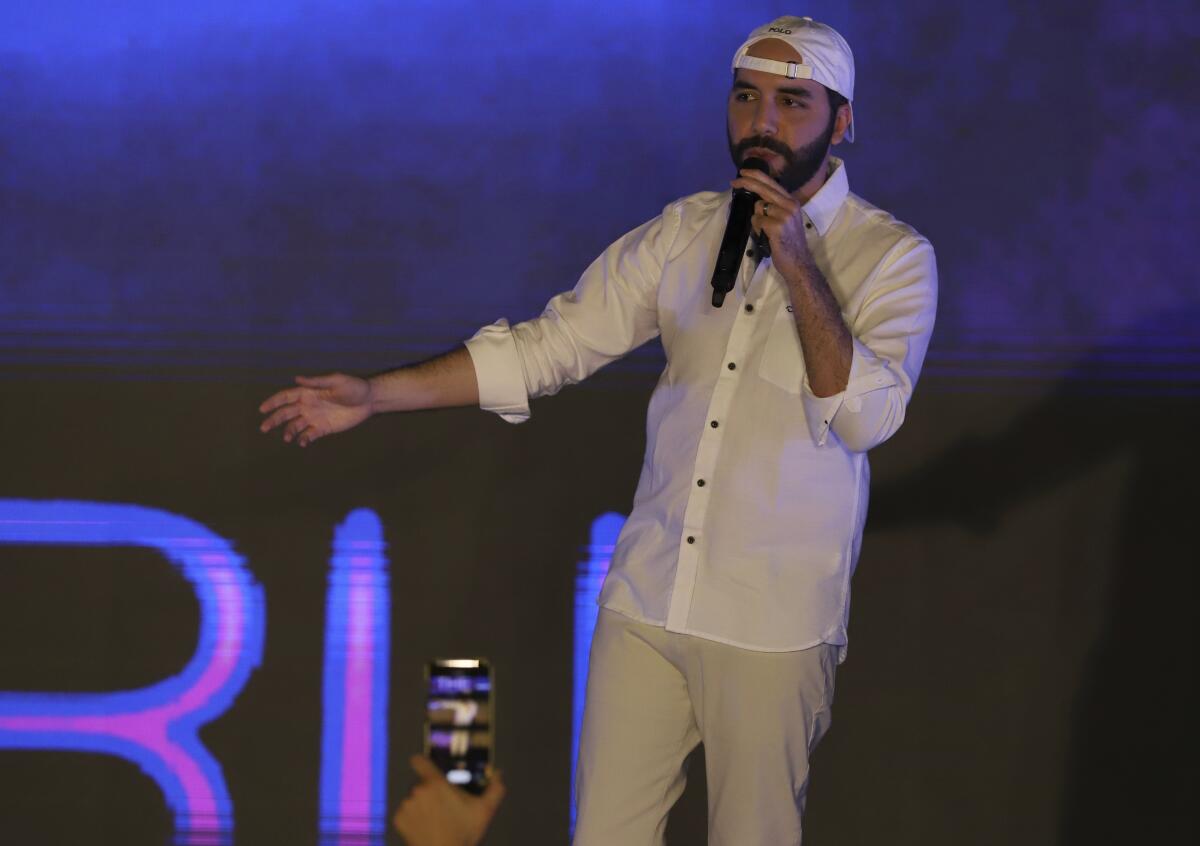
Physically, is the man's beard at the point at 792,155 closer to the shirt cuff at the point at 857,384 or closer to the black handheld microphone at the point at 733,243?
the black handheld microphone at the point at 733,243

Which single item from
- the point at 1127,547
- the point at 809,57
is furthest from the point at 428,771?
the point at 1127,547

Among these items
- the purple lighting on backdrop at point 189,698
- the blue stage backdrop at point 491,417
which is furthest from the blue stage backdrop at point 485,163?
the purple lighting on backdrop at point 189,698

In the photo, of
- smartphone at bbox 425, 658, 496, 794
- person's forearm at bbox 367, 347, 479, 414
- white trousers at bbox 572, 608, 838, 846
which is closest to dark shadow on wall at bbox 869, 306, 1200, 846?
white trousers at bbox 572, 608, 838, 846

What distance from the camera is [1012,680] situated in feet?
11.7

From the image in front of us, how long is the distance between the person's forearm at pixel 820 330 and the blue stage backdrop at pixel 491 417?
1.43 metres

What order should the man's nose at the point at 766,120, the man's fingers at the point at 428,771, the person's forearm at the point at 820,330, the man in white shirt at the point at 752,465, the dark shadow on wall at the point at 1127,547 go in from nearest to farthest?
the man's fingers at the point at 428,771, the person's forearm at the point at 820,330, the man in white shirt at the point at 752,465, the man's nose at the point at 766,120, the dark shadow on wall at the point at 1127,547

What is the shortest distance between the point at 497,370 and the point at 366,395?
24 centimetres

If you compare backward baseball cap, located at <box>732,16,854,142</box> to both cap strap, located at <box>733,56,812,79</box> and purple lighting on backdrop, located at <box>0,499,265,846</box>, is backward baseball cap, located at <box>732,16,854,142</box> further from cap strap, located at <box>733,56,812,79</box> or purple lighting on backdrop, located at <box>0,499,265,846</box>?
purple lighting on backdrop, located at <box>0,499,265,846</box>

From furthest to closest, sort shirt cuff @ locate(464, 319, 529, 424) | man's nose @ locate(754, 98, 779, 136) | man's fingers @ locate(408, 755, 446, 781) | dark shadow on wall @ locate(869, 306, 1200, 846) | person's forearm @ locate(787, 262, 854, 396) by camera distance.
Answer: dark shadow on wall @ locate(869, 306, 1200, 846)
shirt cuff @ locate(464, 319, 529, 424)
man's nose @ locate(754, 98, 779, 136)
person's forearm @ locate(787, 262, 854, 396)
man's fingers @ locate(408, 755, 446, 781)

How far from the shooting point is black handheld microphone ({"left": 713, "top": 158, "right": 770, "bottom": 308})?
7.24ft

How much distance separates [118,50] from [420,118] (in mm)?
789

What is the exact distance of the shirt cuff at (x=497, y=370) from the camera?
2.52 m

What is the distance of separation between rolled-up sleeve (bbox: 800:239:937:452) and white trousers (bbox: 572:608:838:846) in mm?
375

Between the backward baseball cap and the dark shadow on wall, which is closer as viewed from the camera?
the backward baseball cap
